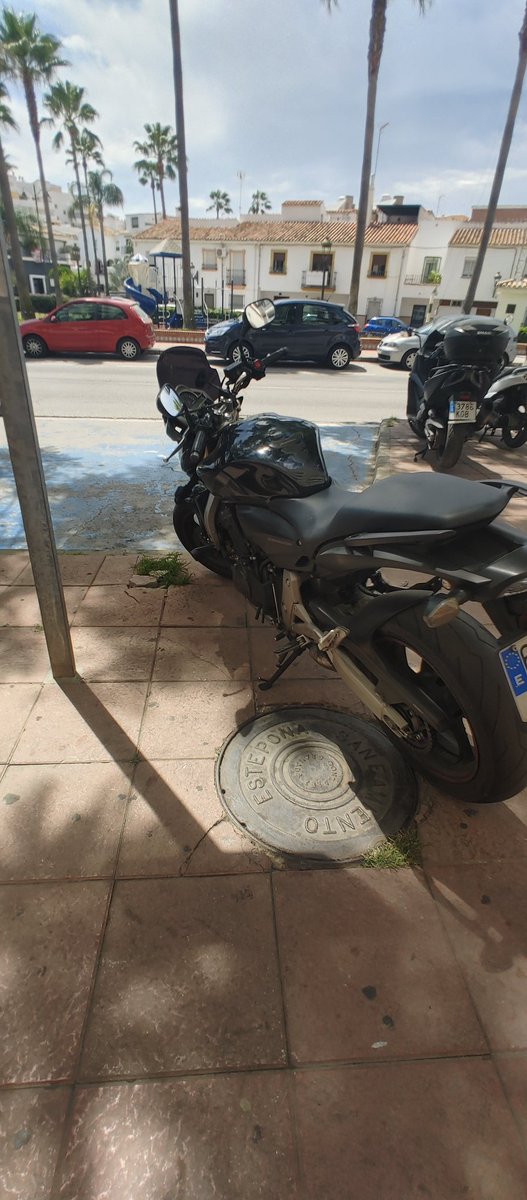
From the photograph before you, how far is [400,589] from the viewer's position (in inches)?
79.7

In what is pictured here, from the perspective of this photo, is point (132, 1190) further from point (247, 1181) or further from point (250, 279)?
point (250, 279)

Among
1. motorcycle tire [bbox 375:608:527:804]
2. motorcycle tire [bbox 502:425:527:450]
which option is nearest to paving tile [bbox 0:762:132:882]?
motorcycle tire [bbox 375:608:527:804]

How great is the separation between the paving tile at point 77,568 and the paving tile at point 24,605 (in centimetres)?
11

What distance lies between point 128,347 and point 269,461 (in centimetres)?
1336

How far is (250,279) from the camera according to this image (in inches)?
1527

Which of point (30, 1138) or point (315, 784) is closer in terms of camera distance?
point (30, 1138)

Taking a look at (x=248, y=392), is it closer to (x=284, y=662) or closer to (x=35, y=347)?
(x=35, y=347)

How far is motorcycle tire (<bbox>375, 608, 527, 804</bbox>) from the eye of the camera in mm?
1679

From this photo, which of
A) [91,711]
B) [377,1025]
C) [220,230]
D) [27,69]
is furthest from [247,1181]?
[220,230]

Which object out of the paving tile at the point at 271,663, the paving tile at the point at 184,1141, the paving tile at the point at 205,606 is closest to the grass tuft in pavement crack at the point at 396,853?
the paving tile at the point at 184,1141

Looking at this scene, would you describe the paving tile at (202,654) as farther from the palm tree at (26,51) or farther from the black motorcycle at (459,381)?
the palm tree at (26,51)

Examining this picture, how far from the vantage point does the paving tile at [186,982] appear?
1391 mm

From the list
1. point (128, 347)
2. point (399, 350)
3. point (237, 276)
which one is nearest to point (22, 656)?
point (128, 347)

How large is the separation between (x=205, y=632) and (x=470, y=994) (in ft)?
6.65
